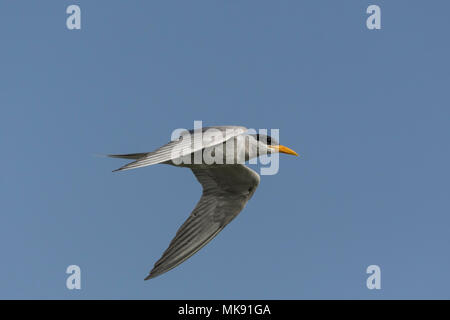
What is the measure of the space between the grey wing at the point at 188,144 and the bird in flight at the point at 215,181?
2 centimetres

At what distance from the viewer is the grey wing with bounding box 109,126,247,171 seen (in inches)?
276

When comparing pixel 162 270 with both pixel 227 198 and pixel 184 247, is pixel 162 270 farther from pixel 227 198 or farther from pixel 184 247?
pixel 227 198

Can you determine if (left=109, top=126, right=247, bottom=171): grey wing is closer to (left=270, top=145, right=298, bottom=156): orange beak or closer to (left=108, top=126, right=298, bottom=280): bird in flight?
(left=108, top=126, right=298, bottom=280): bird in flight

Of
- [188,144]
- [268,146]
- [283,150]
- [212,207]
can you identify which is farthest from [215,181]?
[188,144]

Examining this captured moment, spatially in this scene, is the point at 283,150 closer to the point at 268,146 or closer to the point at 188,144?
the point at 268,146

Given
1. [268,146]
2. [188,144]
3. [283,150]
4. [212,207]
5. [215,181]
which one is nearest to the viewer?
[188,144]

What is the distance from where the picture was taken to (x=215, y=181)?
Result: 32.9 feet

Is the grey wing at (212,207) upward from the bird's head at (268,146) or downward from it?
downward

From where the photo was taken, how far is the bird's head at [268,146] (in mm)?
9438

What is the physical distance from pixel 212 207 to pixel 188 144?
2526 millimetres

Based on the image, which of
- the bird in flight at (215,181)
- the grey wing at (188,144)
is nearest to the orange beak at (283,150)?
the bird in flight at (215,181)

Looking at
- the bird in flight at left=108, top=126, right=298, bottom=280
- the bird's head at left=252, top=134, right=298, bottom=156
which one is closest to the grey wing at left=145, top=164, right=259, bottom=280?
the bird in flight at left=108, top=126, right=298, bottom=280

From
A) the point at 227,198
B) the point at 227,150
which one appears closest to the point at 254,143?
the point at 227,150

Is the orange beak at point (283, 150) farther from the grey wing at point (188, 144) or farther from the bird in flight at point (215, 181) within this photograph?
the grey wing at point (188, 144)
